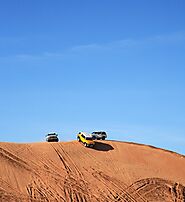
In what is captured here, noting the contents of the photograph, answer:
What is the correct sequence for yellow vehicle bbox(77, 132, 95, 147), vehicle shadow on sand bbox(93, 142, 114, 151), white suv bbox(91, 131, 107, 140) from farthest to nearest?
white suv bbox(91, 131, 107, 140) < vehicle shadow on sand bbox(93, 142, 114, 151) < yellow vehicle bbox(77, 132, 95, 147)

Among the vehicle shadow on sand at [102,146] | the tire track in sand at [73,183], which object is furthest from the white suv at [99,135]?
the tire track in sand at [73,183]

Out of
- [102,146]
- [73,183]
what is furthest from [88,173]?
[102,146]

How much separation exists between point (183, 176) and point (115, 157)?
26.6 ft

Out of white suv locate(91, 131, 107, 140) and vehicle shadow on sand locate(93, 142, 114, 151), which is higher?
white suv locate(91, 131, 107, 140)

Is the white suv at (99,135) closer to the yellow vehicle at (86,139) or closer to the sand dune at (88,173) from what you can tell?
the sand dune at (88,173)

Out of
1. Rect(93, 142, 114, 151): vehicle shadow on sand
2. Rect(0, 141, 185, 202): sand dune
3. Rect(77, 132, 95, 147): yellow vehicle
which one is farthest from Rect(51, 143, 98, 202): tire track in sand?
Rect(93, 142, 114, 151): vehicle shadow on sand

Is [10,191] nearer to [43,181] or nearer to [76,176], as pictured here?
[43,181]

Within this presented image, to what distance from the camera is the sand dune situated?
50009 mm

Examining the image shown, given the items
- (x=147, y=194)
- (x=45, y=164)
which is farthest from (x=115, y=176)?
(x=45, y=164)

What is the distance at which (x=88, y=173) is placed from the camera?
54.5 metres

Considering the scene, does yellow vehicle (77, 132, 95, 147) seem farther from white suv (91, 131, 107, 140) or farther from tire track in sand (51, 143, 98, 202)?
white suv (91, 131, 107, 140)

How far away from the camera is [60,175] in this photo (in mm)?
52469

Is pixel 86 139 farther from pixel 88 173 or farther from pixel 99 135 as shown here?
pixel 88 173

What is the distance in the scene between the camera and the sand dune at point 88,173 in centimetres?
5001
